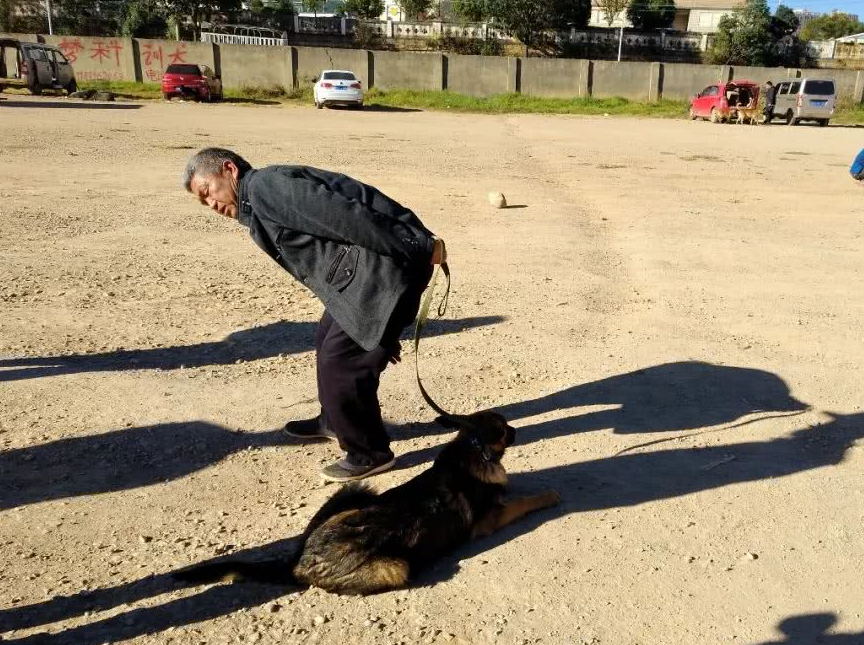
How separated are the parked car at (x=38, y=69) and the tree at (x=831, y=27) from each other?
7236cm

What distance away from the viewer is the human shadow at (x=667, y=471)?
3.76 m

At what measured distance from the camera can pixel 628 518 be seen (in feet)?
11.9

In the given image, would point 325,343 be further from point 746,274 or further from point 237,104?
point 237,104

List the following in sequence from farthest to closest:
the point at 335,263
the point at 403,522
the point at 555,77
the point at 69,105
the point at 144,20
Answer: the point at 144,20 → the point at 555,77 → the point at 69,105 → the point at 335,263 → the point at 403,522

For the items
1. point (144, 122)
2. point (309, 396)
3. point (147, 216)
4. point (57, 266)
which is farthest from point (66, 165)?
point (309, 396)

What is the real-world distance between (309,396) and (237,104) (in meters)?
28.8

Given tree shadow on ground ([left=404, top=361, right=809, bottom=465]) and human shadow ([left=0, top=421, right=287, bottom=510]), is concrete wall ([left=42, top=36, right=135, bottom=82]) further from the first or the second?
tree shadow on ground ([left=404, top=361, right=809, bottom=465])

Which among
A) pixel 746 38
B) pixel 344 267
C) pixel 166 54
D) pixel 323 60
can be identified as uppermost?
pixel 746 38

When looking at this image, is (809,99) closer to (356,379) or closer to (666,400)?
(666,400)

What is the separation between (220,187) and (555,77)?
38130 millimetres

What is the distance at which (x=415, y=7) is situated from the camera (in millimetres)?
59906

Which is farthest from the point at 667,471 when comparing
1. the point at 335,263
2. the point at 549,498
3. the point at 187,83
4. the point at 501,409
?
the point at 187,83

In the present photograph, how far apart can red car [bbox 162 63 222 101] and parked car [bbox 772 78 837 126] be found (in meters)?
22.3

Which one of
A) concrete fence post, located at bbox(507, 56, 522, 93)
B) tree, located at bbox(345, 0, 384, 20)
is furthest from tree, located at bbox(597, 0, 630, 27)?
concrete fence post, located at bbox(507, 56, 522, 93)
